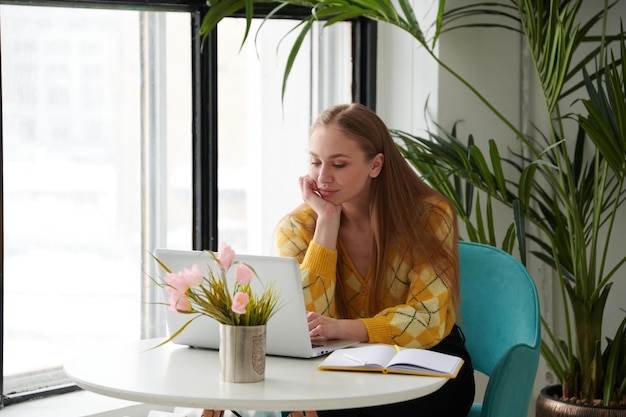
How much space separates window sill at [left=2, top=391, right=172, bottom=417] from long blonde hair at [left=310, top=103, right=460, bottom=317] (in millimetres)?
895

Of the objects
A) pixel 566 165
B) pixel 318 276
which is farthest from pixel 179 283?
pixel 566 165

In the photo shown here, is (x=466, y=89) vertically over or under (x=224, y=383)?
over

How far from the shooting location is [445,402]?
2145mm

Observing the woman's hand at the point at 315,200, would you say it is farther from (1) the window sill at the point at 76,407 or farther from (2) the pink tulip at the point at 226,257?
(1) the window sill at the point at 76,407

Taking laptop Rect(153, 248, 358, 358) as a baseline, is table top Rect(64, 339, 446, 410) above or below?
below

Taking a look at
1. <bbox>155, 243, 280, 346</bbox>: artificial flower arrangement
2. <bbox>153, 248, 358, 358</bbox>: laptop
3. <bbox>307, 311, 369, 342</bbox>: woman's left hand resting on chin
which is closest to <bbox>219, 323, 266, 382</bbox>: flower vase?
<bbox>155, 243, 280, 346</bbox>: artificial flower arrangement

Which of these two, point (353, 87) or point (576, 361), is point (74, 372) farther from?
point (353, 87)

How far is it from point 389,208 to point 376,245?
10 cm

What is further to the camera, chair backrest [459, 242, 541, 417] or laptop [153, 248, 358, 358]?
chair backrest [459, 242, 541, 417]

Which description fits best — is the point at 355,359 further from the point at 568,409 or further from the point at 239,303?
the point at 568,409

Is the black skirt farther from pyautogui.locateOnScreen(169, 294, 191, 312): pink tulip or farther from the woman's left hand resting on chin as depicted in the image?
pyautogui.locateOnScreen(169, 294, 191, 312): pink tulip

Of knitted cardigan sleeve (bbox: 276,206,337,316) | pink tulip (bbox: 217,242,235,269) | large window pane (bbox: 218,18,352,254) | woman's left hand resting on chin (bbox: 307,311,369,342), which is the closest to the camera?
pink tulip (bbox: 217,242,235,269)

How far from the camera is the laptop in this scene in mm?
1835

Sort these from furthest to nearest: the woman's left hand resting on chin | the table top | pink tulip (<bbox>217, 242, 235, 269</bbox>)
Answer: the woman's left hand resting on chin < pink tulip (<bbox>217, 242, 235, 269</bbox>) < the table top
